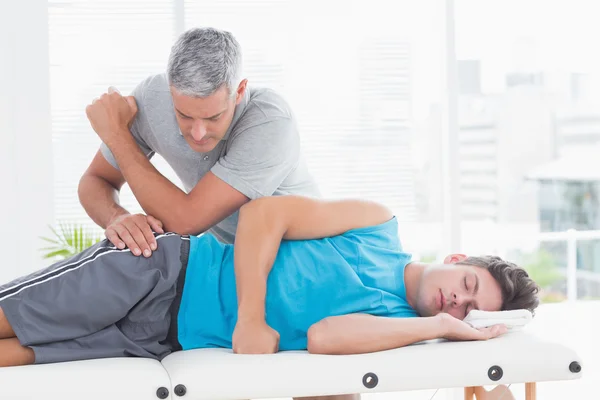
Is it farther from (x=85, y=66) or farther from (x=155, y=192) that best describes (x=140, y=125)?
(x=85, y=66)

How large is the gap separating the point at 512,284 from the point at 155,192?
986mm

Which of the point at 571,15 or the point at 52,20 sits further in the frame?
the point at 571,15

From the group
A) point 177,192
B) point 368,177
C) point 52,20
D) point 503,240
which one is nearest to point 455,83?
point 368,177

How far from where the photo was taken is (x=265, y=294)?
1830 millimetres

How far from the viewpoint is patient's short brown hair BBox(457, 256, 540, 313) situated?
1.91 meters

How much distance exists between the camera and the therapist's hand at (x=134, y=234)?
6.14ft

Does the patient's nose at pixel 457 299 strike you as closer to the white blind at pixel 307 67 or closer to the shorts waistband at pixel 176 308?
the shorts waistband at pixel 176 308

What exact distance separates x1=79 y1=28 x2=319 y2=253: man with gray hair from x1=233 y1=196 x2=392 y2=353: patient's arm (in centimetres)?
16

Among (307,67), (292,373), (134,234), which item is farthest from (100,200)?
(307,67)

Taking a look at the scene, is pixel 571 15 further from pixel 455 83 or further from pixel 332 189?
pixel 332 189

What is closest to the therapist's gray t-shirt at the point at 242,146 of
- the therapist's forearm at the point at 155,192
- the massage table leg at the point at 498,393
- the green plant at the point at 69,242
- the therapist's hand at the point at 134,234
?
the therapist's forearm at the point at 155,192

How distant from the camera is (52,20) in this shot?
389 cm

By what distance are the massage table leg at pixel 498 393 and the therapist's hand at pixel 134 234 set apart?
0.88 meters

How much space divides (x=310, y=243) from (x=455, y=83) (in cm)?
247
